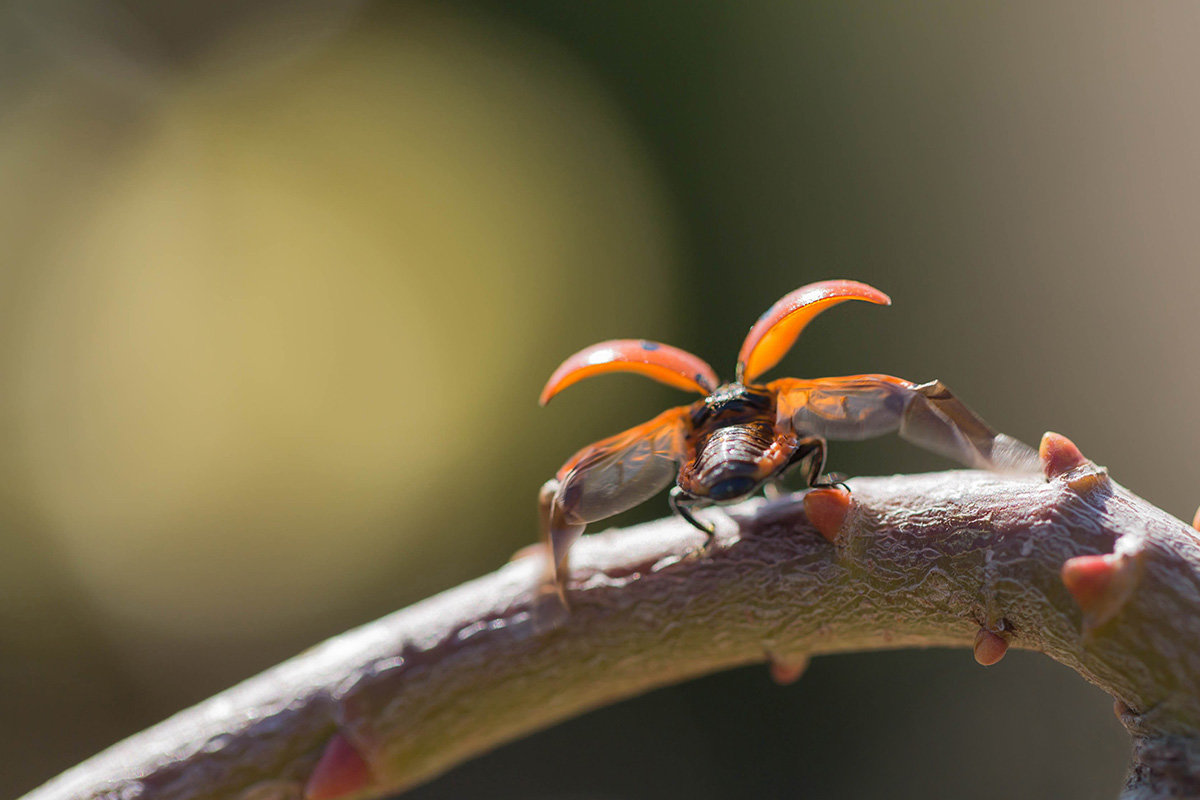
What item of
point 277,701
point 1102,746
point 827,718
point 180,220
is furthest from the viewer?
point 180,220

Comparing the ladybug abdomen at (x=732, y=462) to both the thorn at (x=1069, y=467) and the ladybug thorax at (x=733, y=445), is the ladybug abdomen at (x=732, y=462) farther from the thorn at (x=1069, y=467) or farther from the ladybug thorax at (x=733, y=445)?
the thorn at (x=1069, y=467)

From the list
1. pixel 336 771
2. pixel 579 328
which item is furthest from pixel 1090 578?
pixel 579 328

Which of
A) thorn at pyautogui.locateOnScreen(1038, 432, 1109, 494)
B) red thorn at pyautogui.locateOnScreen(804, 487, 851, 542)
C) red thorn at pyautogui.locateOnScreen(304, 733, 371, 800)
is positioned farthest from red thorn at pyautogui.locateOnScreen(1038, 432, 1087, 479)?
red thorn at pyautogui.locateOnScreen(304, 733, 371, 800)

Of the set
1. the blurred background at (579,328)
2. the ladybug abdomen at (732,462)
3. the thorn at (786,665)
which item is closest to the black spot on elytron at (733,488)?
the ladybug abdomen at (732,462)

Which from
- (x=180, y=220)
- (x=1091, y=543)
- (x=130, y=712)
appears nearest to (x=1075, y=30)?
(x=1091, y=543)

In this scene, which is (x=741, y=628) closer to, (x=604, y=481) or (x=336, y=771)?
(x=604, y=481)

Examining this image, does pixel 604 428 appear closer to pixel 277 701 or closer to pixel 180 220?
pixel 180 220
